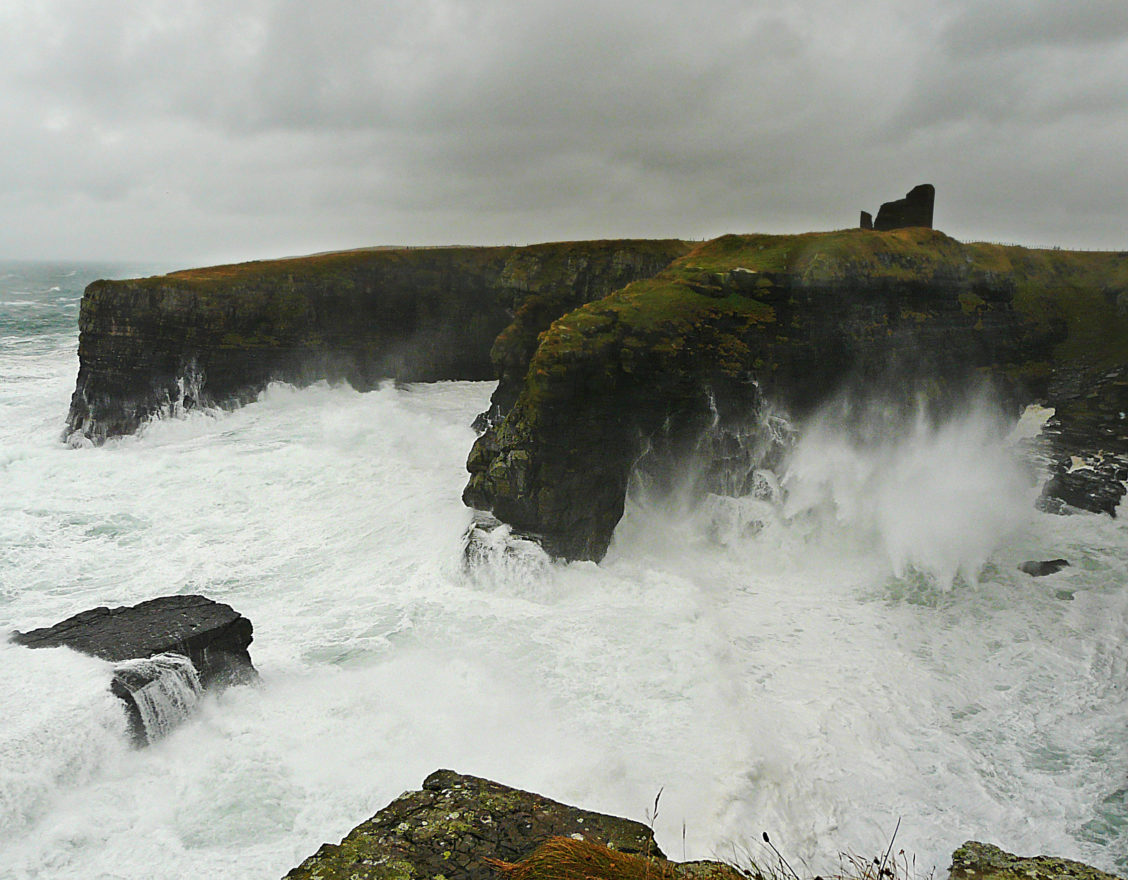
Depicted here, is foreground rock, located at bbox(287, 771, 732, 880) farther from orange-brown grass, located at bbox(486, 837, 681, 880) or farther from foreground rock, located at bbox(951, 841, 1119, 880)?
foreground rock, located at bbox(951, 841, 1119, 880)

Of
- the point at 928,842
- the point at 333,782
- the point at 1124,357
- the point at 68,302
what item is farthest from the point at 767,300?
the point at 68,302

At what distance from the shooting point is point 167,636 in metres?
12.7

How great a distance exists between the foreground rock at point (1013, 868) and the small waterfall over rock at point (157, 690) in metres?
11.0

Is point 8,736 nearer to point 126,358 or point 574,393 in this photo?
point 574,393

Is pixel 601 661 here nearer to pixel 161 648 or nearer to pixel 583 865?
pixel 161 648

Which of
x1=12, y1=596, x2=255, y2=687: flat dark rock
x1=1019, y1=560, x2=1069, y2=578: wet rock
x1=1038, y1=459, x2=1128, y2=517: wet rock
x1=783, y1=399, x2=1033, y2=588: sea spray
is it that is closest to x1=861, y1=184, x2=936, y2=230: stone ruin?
x1=783, y1=399, x2=1033, y2=588: sea spray

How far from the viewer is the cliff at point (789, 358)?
19.6 metres

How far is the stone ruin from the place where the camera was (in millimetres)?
27516

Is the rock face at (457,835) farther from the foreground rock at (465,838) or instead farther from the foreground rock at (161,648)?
the foreground rock at (161,648)

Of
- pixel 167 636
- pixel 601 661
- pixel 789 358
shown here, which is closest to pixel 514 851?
pixel 601 661

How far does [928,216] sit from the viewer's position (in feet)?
90.8

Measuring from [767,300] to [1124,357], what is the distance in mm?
10964

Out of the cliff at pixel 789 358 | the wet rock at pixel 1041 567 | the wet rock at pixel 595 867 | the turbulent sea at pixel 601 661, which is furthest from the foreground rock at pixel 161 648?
the wet rock at pixel 1041 567

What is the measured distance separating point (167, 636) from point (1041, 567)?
20.4 metres
